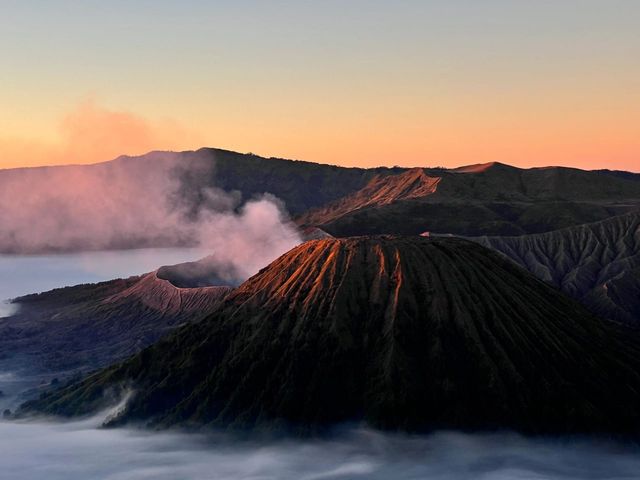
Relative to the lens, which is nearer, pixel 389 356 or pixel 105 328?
pixel 389 356

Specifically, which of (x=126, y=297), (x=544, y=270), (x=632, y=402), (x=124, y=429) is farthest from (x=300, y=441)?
(x=544, y=270)

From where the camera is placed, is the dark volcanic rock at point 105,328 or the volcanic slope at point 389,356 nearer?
the volcanic slope at point 389,356

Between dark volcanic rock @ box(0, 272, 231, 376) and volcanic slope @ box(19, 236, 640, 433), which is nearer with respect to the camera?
volcanic slope @ box(19, 236, 640, 433)

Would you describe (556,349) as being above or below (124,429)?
above

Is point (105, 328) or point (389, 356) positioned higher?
point (389, 356)

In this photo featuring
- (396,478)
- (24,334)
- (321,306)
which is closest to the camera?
(396,478)

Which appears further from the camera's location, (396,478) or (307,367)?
(307,367)

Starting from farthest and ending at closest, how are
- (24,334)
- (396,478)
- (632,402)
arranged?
(24,334) < (632,402) < (396,478)

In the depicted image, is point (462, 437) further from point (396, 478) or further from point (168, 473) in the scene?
point (168, 473)
